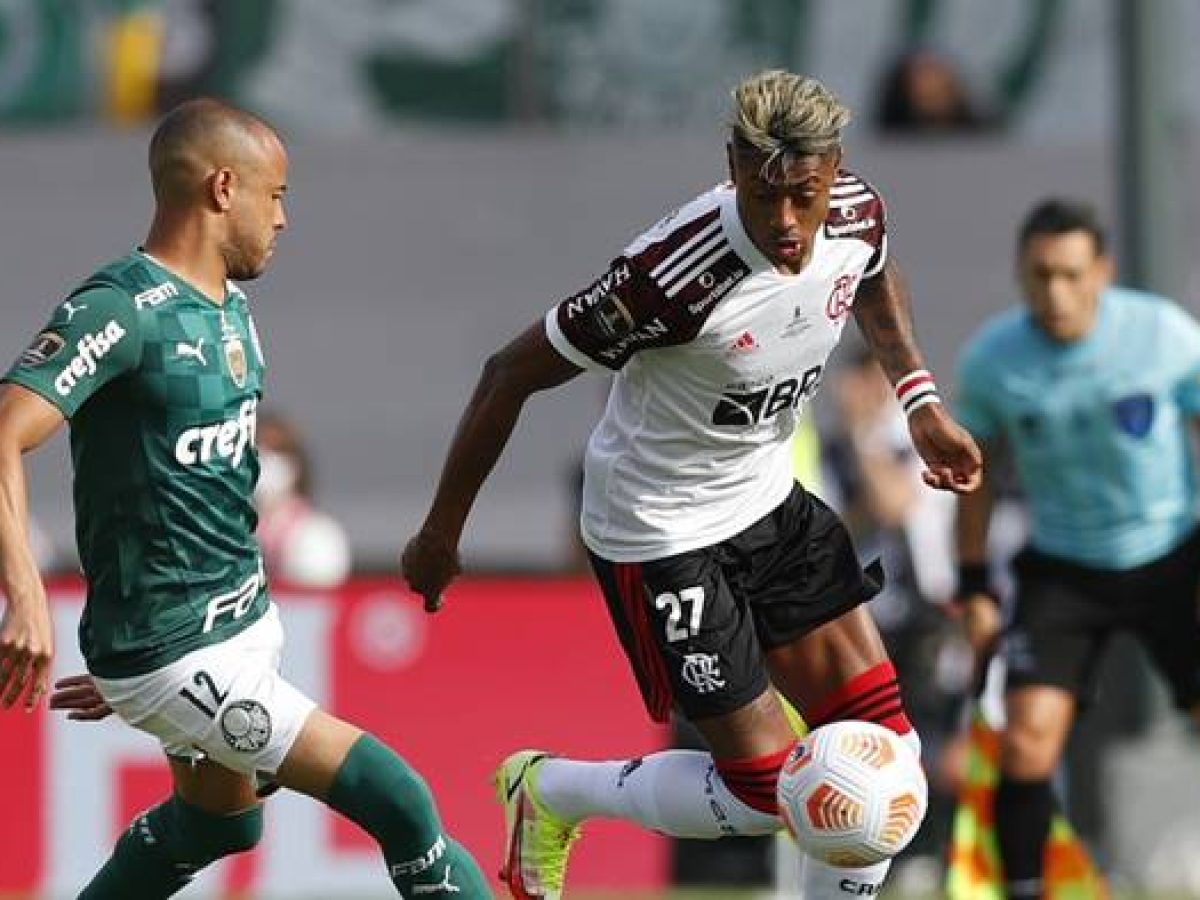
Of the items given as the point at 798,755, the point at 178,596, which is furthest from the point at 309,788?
the point at 798,755

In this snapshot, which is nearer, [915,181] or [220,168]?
[220,168]

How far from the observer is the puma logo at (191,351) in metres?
7.86

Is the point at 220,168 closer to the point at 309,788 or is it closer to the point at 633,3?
the point at 309,788

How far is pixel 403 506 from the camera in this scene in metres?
17.3

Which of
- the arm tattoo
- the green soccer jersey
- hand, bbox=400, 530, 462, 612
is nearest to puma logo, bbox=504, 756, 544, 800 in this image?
hand, bbox=400, 530, 462, 612

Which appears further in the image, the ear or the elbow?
the elbow

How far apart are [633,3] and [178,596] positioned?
32.1 ft

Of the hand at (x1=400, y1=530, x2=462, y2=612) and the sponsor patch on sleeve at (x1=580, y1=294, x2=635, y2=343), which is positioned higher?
the sponsor patch on sleeve at (x1=580, y1=294, x2=635, y2=343)

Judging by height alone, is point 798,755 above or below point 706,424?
below

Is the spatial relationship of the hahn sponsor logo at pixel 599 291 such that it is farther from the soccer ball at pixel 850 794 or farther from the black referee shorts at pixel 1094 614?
the black referee shorts at pixel 1094 614

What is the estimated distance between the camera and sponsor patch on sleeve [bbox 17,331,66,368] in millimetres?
7566

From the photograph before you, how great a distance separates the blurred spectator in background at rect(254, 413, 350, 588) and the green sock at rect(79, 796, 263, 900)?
5117 millimetres

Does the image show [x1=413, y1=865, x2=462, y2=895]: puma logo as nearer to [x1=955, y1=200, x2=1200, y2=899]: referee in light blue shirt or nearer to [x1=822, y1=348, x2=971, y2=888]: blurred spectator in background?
[x1=955, y1=200, x2=1200, y2=899]: referee in light blue shirt

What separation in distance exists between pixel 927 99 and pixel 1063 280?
6905mm
